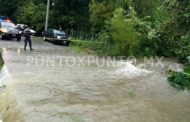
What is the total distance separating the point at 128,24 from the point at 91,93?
13363 millimetres

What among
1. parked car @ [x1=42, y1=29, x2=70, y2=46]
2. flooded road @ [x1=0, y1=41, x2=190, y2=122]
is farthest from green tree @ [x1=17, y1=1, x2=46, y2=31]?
flooded road @ [x1=0, y1=41, x2=190, y2=122]

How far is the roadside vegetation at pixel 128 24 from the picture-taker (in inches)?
610

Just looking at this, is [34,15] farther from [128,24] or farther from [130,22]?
[128,24]

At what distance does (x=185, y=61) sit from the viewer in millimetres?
25875

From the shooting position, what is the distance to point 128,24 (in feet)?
89.1

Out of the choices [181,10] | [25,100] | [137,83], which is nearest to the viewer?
[25,100]

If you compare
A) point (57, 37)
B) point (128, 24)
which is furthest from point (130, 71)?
point (57, 37)

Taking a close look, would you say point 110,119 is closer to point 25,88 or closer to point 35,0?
point 25,88

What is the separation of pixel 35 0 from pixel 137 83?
3269cm

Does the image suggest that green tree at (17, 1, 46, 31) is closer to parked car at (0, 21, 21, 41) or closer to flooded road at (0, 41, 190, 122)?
parked car at (0, 21, 21, 41)

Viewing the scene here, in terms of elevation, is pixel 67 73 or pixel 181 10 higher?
pixel 181 10

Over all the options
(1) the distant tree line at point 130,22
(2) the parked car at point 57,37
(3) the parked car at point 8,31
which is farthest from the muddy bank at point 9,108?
(2) the parked car at point 57,37

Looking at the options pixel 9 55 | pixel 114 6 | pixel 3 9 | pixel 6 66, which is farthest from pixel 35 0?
pixel 6 66

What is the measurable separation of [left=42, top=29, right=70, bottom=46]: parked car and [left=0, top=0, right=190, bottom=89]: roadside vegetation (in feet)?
2.70
